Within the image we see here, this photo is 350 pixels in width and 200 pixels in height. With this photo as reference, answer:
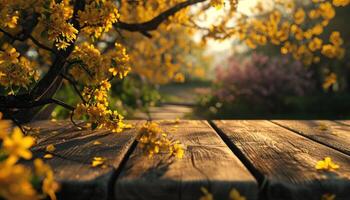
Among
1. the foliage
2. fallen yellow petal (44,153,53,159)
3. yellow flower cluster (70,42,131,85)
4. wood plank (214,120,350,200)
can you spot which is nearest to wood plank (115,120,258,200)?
wood plank (214,120,350,200)

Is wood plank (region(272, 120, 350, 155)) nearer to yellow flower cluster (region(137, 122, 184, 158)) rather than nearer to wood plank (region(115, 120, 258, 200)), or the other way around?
wood plank (region(115, 120, 258, 200))

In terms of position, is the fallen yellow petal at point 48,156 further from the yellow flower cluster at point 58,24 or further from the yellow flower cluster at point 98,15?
the yellow flower cluster at point 98,15

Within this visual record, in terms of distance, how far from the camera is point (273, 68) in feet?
44.7

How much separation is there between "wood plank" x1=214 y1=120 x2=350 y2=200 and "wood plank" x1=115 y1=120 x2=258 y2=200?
0.35 ft

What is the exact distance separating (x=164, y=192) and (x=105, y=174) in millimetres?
238

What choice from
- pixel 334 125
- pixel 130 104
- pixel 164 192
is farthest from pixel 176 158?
pixel 130 104

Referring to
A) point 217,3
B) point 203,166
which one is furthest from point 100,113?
point 217,3

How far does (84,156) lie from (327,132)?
1.84m

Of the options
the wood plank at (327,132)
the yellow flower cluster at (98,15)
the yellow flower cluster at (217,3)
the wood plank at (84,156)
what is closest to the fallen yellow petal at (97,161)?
the wood plank at (84,156)

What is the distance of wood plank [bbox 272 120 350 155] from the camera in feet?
7.94

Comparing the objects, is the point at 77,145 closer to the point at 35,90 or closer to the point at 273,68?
the point at 35,90

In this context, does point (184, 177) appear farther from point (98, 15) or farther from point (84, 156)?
point (98, 15)

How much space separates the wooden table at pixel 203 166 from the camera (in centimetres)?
146

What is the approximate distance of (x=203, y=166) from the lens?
5.55ft
